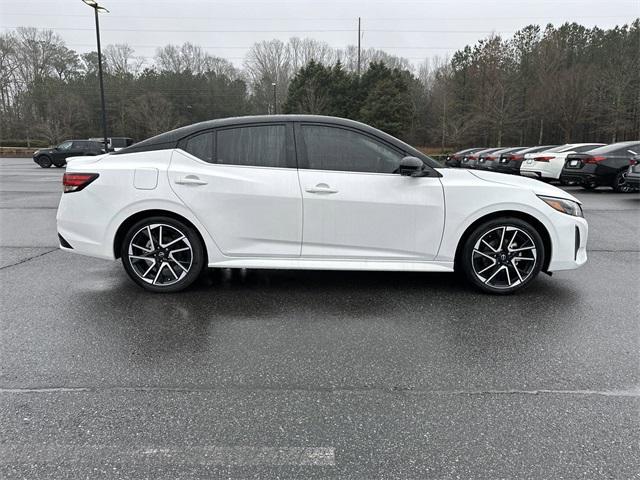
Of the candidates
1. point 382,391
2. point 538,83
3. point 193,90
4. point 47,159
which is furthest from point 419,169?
point 193,90

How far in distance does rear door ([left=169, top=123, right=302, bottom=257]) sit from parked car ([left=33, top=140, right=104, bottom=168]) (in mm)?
Result: 25001

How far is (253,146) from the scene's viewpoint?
4277 millimetres

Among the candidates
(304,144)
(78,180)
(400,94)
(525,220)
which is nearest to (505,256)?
(525,220)

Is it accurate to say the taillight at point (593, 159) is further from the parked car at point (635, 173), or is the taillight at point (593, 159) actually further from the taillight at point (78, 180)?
the taillight at point (78, 180)

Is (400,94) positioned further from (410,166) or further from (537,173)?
(410,166)

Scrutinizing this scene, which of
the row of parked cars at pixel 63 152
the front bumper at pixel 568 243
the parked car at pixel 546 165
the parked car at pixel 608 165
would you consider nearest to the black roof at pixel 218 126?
the front bumper at pixel 568 243

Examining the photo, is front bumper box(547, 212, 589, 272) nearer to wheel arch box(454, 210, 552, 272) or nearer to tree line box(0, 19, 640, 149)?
wheel arch box(454, 210, 552, 272)

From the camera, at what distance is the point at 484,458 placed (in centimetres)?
210

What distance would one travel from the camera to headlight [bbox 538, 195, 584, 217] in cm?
425

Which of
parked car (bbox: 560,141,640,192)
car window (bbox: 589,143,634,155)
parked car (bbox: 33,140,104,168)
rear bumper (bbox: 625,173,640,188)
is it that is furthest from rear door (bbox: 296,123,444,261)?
parked car (bbox: 33,140,104,168)

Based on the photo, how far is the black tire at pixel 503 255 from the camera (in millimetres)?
4223

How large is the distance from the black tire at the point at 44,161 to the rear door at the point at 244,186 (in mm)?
26350

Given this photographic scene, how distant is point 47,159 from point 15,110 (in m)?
34.2

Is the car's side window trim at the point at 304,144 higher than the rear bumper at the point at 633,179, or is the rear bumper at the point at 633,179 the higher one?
the car's side window trim at the point at 304,144
